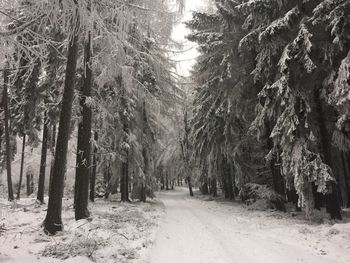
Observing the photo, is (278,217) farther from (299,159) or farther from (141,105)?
(141,105)

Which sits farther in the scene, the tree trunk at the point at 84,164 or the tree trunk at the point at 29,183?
the tree trunk at the point at 29,183

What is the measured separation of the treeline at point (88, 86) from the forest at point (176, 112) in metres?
0.06

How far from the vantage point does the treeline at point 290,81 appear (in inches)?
462

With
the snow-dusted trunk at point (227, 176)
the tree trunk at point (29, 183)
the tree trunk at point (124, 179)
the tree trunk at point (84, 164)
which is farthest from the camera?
the tree trunk at point (29, 183)

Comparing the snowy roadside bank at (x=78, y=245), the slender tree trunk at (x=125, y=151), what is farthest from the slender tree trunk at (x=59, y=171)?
the slender tree trunk at (x=125, y=151)

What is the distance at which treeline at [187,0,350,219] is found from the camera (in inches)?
462

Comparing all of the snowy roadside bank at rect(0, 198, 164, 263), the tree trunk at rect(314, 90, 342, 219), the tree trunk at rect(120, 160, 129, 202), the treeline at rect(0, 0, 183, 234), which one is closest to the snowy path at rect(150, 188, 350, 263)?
the snowy roadside bank at rect(0, 198, 164, 263)

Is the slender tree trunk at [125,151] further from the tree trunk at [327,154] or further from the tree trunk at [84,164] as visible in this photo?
the tree trunk at [327,154]

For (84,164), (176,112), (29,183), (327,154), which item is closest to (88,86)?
(84,164)

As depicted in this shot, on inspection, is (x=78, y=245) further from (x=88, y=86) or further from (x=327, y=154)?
(x=327, y=154)

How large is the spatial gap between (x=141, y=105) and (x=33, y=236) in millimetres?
14795

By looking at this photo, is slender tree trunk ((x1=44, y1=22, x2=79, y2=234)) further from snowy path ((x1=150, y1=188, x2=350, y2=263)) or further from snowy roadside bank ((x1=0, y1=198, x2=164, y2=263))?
snowy path ((x1=150, y1=188, x2=350, y2=263))

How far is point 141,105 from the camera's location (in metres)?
22.9

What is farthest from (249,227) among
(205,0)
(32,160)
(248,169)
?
(32,160)
